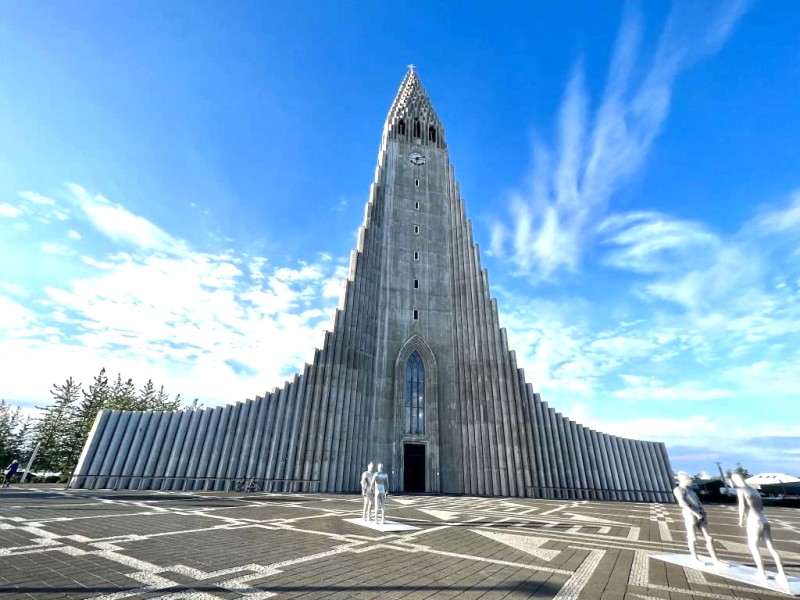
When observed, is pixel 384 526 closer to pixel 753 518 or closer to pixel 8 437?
pixel 753 518

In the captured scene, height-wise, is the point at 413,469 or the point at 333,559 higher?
the point at 413,469

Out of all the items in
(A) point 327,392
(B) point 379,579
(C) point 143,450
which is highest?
(A) point 327,392

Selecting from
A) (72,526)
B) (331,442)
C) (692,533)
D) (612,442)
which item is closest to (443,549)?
(692,533)

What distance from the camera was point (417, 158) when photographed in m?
41.4

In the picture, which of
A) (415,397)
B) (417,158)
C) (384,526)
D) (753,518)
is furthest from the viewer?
(417,158)

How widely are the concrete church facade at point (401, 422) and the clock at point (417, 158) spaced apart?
22.9ft

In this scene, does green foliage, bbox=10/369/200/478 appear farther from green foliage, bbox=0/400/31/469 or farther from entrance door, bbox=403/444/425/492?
entrance door, bbox=403/444/425/492

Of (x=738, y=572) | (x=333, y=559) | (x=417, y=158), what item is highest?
(x=417, y=158)

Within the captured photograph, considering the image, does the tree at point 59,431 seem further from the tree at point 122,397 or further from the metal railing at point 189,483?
the metal railing at point 189,483

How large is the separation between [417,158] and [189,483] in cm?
3586

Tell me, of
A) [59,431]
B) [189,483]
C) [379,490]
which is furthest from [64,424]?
[379,490]

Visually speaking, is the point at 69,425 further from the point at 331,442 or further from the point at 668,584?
the point at 668,584

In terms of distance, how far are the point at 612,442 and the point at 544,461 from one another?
22.4ft

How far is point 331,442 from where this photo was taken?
27.3m
